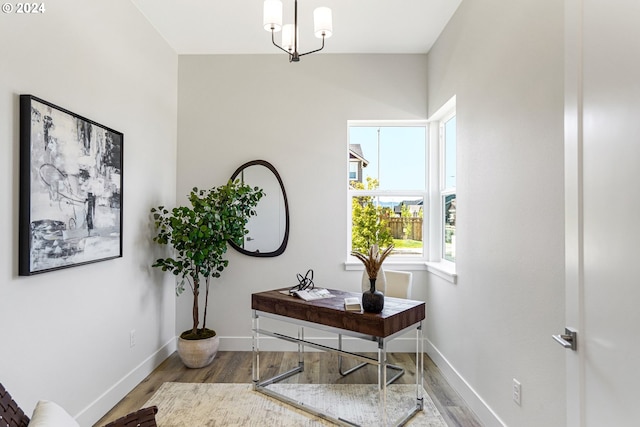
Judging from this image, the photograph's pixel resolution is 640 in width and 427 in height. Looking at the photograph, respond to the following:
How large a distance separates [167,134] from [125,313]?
5.33 ft

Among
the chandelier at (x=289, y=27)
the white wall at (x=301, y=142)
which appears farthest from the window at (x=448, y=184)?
the chandelier at (x=289, y=27)

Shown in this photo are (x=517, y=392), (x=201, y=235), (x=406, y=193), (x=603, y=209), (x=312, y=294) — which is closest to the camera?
(x=603, y=209)

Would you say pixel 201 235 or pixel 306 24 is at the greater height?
pixel 306 24

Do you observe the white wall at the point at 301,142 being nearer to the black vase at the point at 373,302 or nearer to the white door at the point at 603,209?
the black vase at the point at 373,302

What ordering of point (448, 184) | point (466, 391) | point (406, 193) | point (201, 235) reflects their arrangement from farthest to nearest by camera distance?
point (406, 193) < point (448, 184) < point (201, 235) < point (466, 391)

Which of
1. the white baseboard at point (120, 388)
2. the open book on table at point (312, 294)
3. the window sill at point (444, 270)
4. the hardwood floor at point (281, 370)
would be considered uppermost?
the window sill at point (444, 270)

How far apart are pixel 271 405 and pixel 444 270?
5.51 ft

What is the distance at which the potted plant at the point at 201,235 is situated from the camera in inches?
118

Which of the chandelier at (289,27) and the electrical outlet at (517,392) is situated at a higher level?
the chandelier at (289,27)

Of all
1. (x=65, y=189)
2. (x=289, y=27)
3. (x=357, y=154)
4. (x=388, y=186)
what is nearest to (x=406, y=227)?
(x=388, y=186)

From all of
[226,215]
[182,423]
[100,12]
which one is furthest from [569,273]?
[100,12]

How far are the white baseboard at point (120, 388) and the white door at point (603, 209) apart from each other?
2.48 metres

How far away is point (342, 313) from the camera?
2.25 m

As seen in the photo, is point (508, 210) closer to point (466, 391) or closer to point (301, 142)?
point (466, 391)
